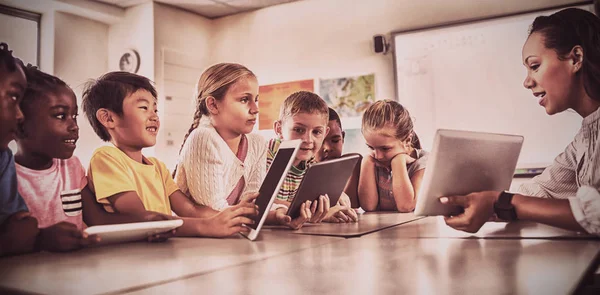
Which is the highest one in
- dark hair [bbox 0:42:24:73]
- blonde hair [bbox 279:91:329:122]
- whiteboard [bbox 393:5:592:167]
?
whiteboard [bbox 393:5:592:167]

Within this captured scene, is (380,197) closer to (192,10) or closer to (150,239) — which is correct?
(150,239)

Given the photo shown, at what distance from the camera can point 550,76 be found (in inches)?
49.9

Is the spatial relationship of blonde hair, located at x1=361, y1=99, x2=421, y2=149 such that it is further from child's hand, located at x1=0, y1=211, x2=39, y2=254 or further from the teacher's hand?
child's hand, located at x1=0, y1=211, x2=39, y2=254

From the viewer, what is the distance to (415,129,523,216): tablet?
104 cm

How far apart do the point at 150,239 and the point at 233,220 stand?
186 mm

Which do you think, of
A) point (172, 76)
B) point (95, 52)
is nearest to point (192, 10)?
point (172, 76)

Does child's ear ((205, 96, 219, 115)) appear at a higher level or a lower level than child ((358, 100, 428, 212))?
higher

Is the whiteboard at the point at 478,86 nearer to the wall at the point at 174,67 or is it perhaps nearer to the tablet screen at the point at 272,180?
the wall at the point at 174,67

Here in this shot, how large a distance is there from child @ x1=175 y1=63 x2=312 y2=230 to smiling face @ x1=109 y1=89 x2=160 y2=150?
24 cm

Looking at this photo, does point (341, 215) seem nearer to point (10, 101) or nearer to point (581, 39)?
point (581, 39)

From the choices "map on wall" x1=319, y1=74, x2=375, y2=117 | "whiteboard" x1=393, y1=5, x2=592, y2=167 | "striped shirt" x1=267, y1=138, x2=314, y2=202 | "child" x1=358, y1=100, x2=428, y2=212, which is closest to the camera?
"striped shirt" x1=267, y1=138, x2=314, y2=202

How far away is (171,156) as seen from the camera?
4.17 m

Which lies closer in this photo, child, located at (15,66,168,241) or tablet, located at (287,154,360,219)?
child, located at (15,66,168,241)

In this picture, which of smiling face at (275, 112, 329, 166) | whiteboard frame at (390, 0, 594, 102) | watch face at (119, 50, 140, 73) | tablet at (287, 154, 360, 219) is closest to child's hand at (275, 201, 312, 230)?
tablet at (287, 154, 360, 219)
